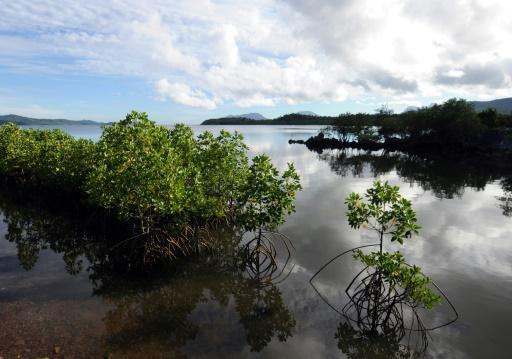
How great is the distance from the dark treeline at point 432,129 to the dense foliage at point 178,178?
71.0 metres

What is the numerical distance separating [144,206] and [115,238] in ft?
22.2

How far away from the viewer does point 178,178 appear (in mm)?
18422

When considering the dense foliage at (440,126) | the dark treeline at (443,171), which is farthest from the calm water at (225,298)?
the dense foliage at (440,126)

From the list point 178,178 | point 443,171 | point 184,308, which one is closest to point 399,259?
point 184,308

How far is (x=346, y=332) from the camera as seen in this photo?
1367 centimetres

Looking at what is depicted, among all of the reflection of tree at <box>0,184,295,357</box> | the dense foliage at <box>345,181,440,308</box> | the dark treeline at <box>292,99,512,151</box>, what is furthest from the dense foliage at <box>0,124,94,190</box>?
the dark treeline at <box>292,99,512,151</box>

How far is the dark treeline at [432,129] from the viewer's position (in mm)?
76000

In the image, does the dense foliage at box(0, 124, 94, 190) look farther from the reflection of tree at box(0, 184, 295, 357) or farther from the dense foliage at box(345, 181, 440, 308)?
the dense foliage at box(345, 181, 440, 308)

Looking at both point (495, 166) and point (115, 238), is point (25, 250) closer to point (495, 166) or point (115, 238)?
point (115, 238)

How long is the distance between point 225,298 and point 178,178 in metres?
6.57

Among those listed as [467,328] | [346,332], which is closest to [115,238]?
→ [346,332]

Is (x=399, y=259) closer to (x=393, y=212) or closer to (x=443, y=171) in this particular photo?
(x=393, y=212)

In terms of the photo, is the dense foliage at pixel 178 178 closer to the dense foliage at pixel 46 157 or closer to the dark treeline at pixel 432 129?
the dense foliage at pixel 46 157

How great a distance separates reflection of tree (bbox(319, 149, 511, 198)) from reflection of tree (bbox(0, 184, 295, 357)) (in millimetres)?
28803
